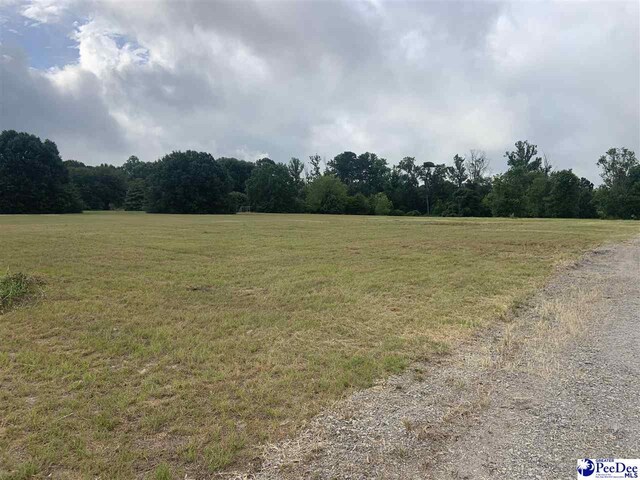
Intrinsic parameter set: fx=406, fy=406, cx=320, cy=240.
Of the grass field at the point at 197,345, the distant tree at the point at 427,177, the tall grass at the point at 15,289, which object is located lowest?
the grass field at the point at 197,345

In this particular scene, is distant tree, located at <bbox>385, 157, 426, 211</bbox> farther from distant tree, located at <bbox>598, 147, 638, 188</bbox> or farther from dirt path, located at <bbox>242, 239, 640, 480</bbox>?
dirt path, located at <bbox>242, 239, 640, 480</bbox>

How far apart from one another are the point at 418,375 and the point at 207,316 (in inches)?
132

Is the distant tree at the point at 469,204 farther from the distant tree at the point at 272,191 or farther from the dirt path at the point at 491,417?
the dirt path at the point at 491,417

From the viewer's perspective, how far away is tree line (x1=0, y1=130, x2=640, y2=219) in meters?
56.7

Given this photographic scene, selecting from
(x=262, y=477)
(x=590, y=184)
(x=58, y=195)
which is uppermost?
(x=590, y=184)

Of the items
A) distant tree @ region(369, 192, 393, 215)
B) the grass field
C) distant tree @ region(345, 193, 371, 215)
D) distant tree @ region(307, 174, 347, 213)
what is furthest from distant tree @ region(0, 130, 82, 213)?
the grass field

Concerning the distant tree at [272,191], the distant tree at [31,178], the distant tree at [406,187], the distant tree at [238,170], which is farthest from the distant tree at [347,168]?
the distant tree at [31,178]

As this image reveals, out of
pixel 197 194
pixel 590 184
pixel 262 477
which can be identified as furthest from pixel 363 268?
pixel 590 184

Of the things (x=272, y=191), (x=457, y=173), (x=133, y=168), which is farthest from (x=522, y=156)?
(x=133, y=168)

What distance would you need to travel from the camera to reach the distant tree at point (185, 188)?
6512 cm

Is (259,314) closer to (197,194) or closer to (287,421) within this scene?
(287,421)

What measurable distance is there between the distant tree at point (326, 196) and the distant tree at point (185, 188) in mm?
17296

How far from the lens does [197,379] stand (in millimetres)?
3990

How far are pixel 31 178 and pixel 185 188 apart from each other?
2048 centimetres
